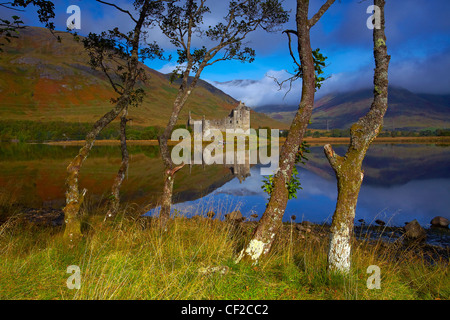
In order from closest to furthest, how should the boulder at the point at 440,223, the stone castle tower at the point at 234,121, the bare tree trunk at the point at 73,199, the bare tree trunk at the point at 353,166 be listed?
the bare tree trunk at the point at 353,166 < the bare tree trunk at the point at 73,199 < the boulder at the point at 440,223 < the stone castle tower at the point at 234,121

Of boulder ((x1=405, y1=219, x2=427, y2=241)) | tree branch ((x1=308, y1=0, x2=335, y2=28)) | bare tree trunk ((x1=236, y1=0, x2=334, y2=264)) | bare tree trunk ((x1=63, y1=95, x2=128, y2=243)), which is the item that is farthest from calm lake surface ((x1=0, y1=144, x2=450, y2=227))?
tree branch ((x1=308, y1=0, x2=335, y2=28))

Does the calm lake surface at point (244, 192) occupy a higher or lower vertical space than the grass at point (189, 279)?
lower

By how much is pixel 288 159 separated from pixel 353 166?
119 cm

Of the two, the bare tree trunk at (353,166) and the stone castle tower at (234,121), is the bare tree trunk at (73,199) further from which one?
the stone castle tower at (234,121)

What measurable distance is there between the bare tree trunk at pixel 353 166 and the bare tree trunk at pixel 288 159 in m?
0.80

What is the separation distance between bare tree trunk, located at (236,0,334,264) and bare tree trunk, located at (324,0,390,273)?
796 millimetres

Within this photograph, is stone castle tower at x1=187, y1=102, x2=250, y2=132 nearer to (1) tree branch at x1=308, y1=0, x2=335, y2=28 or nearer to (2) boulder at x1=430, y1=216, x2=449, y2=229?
(2) boulder at x1=430, y1=216, x2=449, y2=229

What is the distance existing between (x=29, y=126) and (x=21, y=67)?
110740 millimetres

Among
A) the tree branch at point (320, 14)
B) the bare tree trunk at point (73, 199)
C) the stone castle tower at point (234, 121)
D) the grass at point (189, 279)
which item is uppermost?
the stone castle tower at point (234, 121)

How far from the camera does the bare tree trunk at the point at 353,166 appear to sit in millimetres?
4625

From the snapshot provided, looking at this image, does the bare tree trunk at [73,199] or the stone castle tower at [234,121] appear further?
the stone castle tower at [234,121]

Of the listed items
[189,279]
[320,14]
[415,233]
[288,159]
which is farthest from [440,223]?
[189,279]

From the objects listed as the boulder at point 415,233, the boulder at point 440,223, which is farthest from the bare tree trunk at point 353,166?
the boulder at point 440,223
